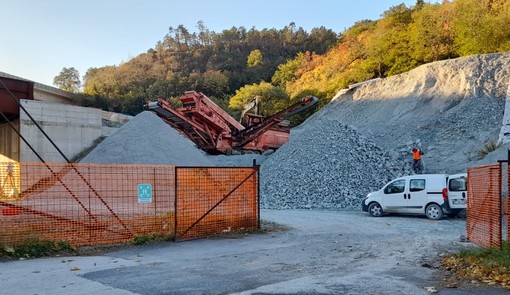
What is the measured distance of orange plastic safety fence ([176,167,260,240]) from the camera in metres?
13.0

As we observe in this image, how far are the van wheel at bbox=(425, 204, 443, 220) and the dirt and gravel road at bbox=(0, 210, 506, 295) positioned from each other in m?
2.94

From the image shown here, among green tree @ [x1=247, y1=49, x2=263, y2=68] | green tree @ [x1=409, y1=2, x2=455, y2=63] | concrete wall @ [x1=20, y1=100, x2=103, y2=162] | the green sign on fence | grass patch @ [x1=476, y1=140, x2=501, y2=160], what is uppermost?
green tree @ [x1=247, y1=49, x2=263, y2=68]

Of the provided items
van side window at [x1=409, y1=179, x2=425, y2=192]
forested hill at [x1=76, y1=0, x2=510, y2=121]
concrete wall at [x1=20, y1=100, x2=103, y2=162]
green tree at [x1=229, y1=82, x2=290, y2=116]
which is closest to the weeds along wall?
van side window at [x1=409, y1=179, x2=425, y2=192]

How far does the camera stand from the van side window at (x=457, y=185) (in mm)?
17203

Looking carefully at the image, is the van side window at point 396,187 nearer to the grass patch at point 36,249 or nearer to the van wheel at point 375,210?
the van wheel at point 375,210

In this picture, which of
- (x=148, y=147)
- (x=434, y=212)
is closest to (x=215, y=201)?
(x=434, y=212)

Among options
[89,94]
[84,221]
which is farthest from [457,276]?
[89,94]

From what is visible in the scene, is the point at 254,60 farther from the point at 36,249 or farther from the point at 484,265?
the point at 484,265

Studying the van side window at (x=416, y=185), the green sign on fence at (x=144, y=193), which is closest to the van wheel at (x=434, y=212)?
the van side window at (x=416, y=185)

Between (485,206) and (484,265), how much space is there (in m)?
2.98

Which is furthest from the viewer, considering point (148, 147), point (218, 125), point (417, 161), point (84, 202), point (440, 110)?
point (440, 110)

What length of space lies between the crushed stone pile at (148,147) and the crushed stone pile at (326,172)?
4162 millimetres

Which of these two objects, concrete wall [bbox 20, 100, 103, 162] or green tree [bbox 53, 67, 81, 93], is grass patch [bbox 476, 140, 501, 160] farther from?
green tree [bbox 53, 67, 81, 93]

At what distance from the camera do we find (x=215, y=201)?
13750 mm
